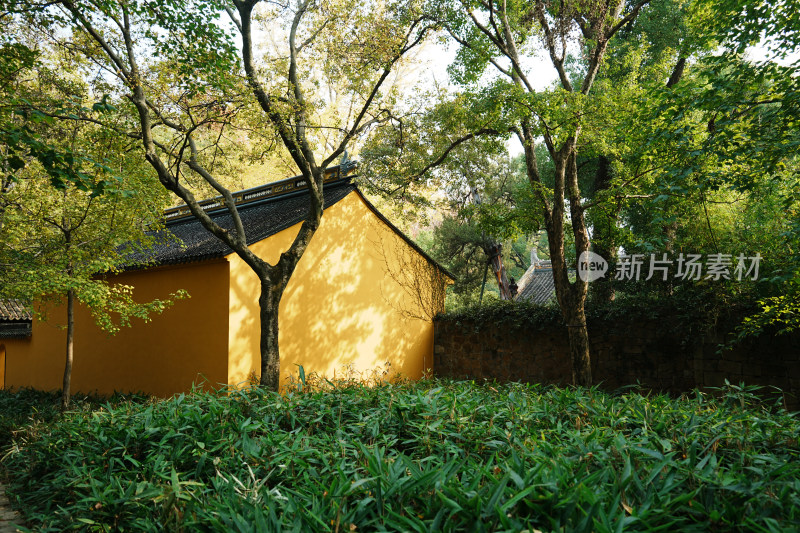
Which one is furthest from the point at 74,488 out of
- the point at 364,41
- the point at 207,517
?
the point at 364,41

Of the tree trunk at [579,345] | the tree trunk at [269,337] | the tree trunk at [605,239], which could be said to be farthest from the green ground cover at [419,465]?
the tree trunk at [605,239]

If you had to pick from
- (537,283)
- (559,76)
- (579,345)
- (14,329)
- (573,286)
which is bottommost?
(14,329)

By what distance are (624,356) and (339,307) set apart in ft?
16.9

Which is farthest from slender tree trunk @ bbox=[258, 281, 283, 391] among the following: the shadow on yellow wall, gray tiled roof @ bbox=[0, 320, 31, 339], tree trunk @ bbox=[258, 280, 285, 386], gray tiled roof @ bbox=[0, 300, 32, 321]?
gray tiled roof @ bbox=[0, 320, 31, 339]

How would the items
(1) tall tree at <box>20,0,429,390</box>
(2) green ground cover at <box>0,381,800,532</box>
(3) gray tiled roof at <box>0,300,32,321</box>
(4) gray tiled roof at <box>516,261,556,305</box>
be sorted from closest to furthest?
(2) green ground cover at <box>0,381,800,532</box>, (1) tall tree at <box>20,0,429,390</box>, (3) gray tiled roof at <box>0,300,32,321</box>, (4) gray tiled roof at <box>516,261,556,305</box>

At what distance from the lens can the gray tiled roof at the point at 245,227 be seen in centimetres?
808

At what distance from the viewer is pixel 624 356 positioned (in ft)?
29.9

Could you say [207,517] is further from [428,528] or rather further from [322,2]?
[322,2]

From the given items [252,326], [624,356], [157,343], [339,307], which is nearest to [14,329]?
[157,343]

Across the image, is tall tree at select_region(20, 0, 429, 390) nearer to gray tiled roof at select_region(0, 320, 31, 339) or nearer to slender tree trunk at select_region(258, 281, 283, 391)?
slender tree trunk at select_region(258, 281, 283, 391)

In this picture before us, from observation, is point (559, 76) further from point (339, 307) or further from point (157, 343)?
point (157, 343)

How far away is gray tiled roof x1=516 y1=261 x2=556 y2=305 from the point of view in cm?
1697

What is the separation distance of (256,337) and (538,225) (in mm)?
5339

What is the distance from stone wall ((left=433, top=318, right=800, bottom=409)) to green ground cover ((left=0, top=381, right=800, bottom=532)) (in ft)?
15.7
